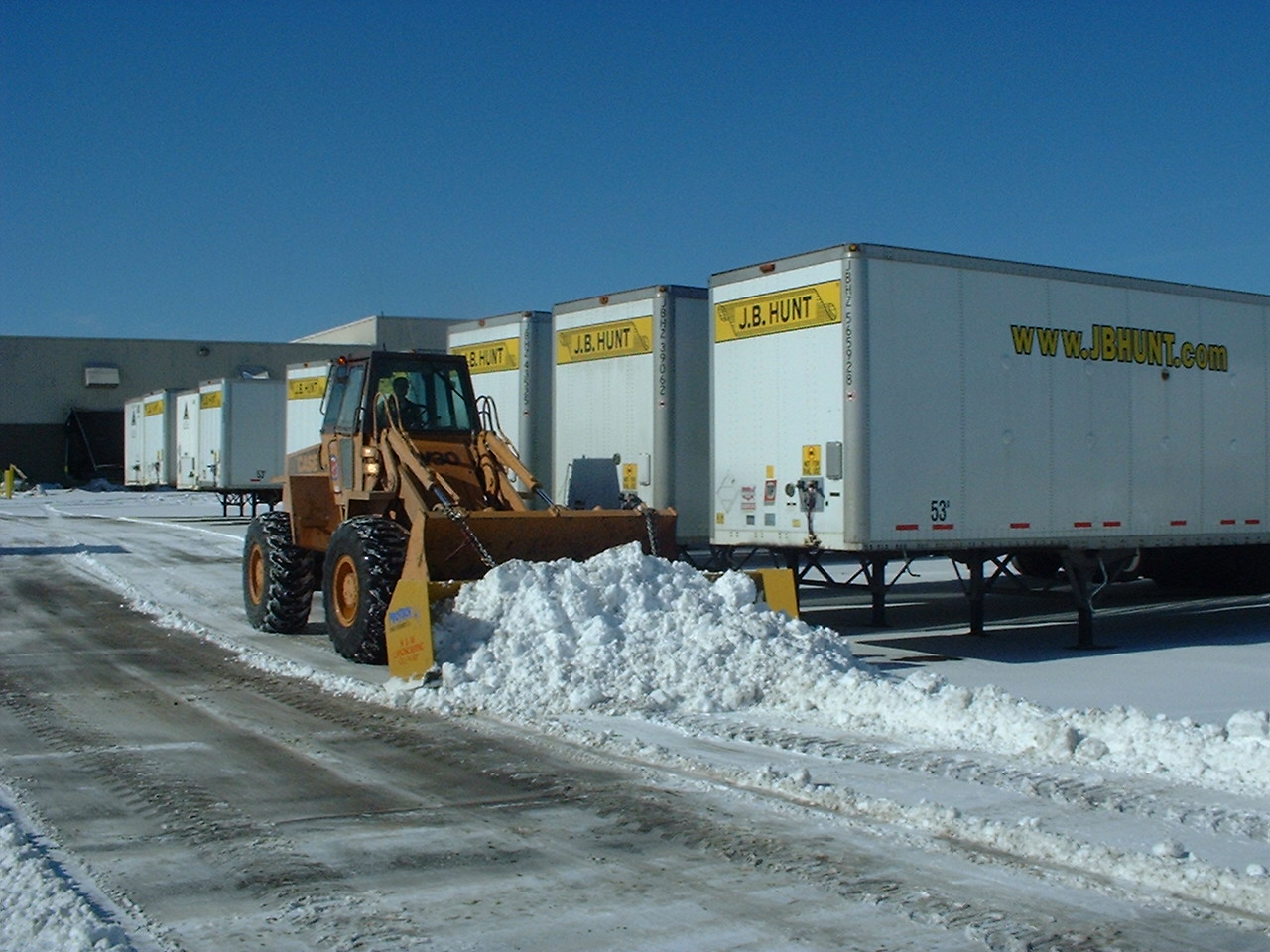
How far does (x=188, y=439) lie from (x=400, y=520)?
93.9ft

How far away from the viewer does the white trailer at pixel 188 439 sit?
3806 centimetres

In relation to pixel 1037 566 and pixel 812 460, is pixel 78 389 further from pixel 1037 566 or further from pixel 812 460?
pixel 812 460

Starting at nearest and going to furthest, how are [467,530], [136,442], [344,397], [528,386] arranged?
1. [467,530]
2. [344,397]
3. [528,386]
4. [136,442]

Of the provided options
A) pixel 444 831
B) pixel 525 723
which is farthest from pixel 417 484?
pixel 444 831

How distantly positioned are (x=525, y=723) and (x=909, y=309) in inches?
237

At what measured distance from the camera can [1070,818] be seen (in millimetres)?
6512

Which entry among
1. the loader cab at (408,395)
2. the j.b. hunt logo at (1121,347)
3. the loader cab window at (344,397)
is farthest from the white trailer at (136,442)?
the j.b. hunt logo at (1121,347)

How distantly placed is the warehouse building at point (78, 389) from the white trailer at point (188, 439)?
1684 centimetres

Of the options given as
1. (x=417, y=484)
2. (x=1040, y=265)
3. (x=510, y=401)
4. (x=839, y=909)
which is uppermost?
(x=1040, y=265)

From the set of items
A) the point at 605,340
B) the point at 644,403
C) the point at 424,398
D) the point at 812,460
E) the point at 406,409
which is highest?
the point at 605,340

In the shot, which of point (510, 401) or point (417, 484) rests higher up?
point (510, 401)

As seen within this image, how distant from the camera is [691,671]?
9.87 m

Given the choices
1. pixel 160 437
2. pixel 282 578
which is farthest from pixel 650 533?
pixel 160 437

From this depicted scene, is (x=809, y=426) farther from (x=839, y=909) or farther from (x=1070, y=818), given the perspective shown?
(x=839, y=909)
